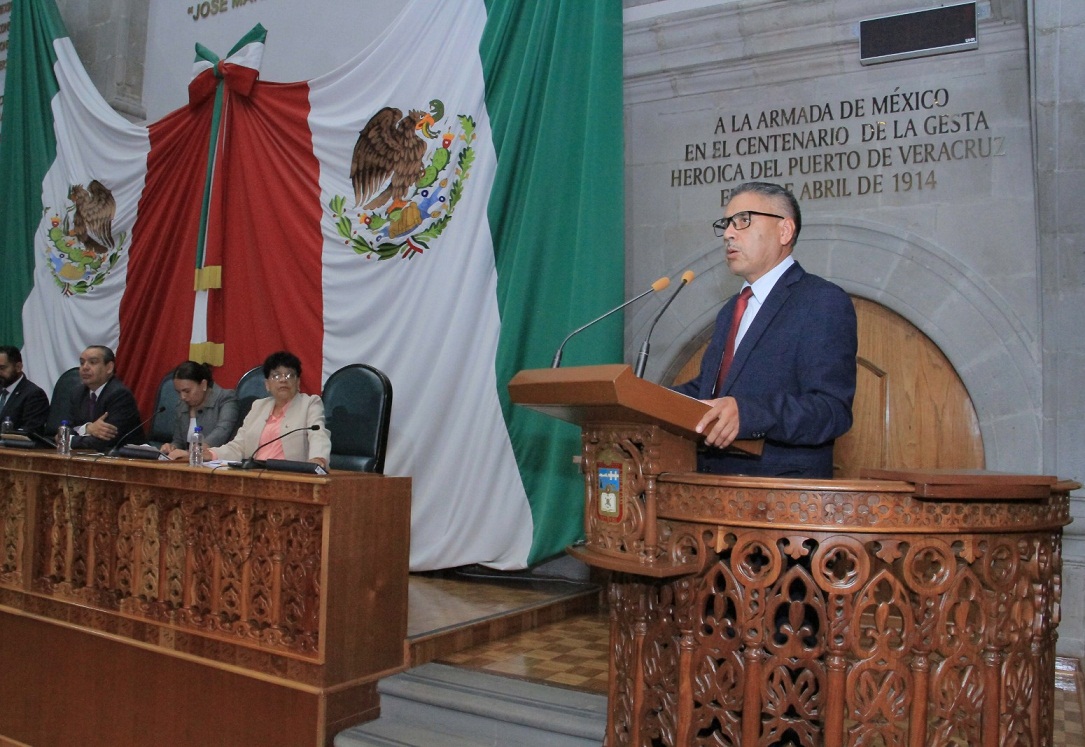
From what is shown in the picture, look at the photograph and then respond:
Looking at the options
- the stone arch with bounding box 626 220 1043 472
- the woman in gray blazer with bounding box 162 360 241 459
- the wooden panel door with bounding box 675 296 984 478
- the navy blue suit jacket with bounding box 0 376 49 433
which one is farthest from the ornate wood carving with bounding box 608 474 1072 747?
the navy blue suit jacket with bounding box 0 376 49 433

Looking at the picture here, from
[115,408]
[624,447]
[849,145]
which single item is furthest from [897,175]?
[115,408]

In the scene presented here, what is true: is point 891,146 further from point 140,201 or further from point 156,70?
point 156,70

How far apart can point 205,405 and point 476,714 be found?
242 cm

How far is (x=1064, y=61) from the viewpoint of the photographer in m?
3.21

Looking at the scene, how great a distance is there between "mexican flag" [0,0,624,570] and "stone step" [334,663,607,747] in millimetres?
1160

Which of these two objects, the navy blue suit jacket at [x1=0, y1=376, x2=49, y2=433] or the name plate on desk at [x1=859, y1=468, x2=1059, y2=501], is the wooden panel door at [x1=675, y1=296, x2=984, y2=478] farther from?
the navy blue suit jacket at [x1=0, y1=376, x2=49, y2=433]

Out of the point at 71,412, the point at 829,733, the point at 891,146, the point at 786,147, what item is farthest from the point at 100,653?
the point at 891,146

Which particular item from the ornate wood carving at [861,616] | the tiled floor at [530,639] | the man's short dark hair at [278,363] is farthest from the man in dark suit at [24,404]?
the ornate wood carving at [861,616]

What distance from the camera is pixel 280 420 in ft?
13.0

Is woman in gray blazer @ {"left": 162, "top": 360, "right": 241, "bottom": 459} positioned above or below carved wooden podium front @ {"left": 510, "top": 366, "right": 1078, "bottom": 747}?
above

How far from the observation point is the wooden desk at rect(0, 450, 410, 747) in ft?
9.66

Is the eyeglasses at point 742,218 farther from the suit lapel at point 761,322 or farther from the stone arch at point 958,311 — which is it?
the stone arch at point 958,311

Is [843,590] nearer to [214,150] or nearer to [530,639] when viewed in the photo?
[530,639]

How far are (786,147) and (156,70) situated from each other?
15.6 feet
